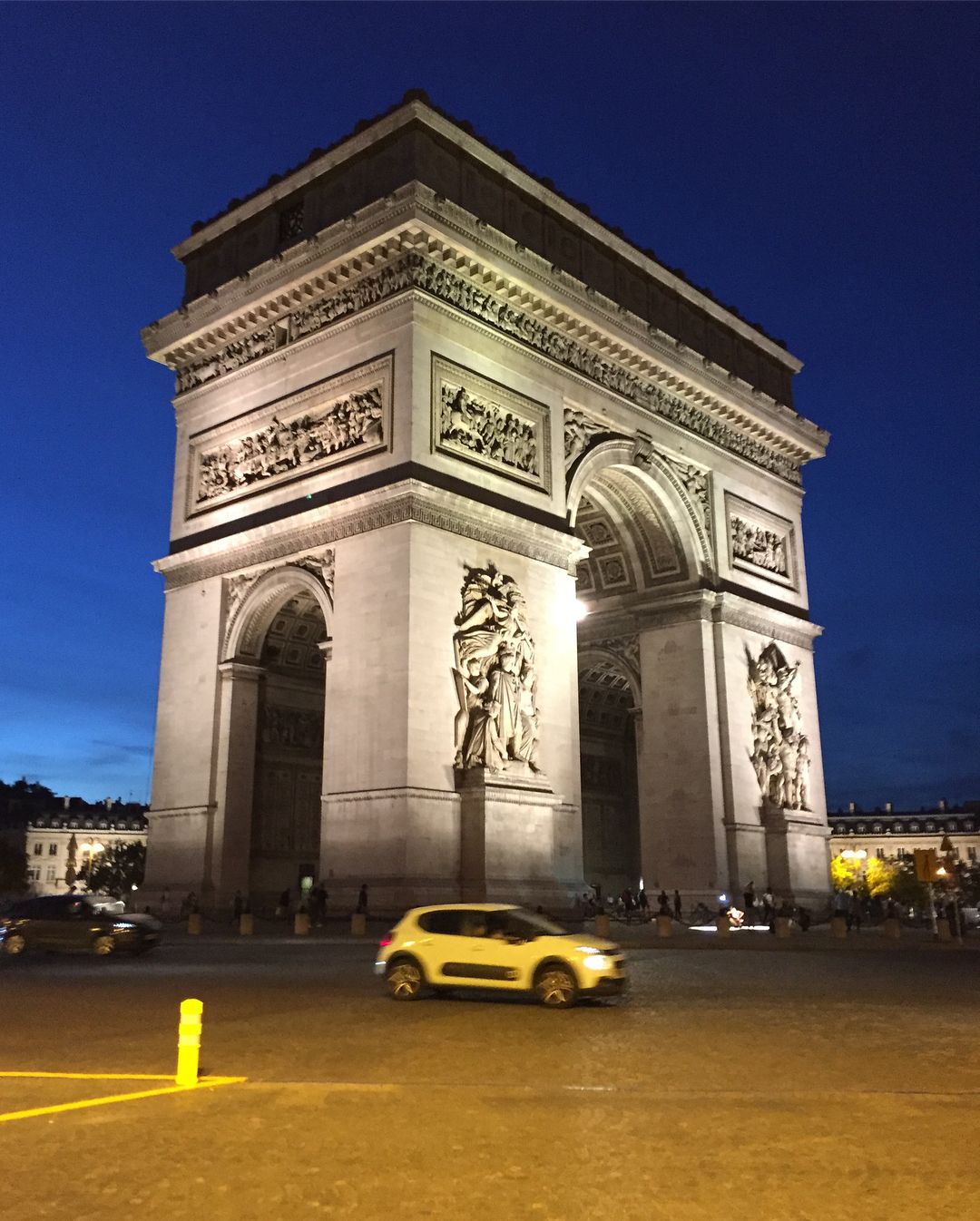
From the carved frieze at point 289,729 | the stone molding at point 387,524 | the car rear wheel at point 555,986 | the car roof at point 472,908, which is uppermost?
the stone molding at point 387,524

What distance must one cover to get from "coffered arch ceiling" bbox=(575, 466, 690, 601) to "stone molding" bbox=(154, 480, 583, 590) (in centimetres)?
576

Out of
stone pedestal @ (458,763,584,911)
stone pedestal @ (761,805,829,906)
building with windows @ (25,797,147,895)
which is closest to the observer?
stone pedestal @ (458,763,584,911)

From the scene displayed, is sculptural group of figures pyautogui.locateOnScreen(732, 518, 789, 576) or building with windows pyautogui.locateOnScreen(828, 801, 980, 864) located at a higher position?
sculptural group of figures pyautogui.locateOnScreen(732, 518, 789, 576)

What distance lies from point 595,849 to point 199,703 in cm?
2059

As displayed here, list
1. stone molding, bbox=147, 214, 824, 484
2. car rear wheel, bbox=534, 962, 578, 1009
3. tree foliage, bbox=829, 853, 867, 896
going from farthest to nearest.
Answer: tree foliage, bbox=829, 853, 867, 896 < stone molding, bbox=147, 214, 824, 484 < car rear wheel, bbox=534, 962, 578, 1009

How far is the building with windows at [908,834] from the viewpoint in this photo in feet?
398

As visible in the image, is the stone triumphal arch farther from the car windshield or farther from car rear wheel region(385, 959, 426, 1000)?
the car windshield

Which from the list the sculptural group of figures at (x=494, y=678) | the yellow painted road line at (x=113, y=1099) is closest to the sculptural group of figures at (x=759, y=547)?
the sculptural group of figures at (x=494, y=678)

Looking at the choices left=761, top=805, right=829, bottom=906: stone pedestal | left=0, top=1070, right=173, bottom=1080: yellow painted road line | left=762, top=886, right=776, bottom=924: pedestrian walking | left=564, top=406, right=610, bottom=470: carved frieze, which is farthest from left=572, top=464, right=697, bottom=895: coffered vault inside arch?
left=0, top=1070, right=173, bottom=1080: yellow painted road line

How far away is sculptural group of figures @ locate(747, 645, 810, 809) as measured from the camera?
37.6 meters

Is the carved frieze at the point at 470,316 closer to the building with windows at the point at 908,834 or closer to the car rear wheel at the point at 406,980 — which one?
the car rear wheel at the point at 406,980

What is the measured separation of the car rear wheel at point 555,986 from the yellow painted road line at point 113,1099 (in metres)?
6.01

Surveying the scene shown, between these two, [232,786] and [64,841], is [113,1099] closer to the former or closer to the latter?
[232,786]

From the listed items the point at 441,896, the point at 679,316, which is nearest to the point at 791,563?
the point at 679,316
